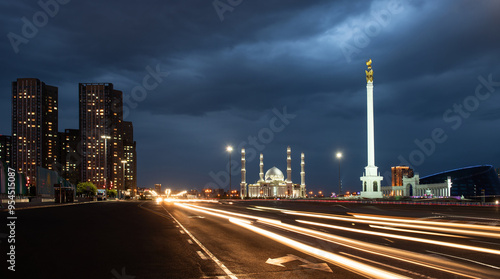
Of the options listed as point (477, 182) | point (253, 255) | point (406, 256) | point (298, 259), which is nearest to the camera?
point (298, 259)

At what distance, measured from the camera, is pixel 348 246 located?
51.4 ft

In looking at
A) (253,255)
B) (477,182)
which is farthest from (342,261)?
(477,182)

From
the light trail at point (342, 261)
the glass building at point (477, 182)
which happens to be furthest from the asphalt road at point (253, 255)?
the glass building at point (477, 182)

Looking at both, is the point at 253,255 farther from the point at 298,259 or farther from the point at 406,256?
the point at 406,256

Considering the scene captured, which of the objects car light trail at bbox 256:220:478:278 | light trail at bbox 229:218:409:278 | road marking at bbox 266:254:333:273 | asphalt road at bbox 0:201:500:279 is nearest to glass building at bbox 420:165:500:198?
asphalt road at bbox 0:201:500:279

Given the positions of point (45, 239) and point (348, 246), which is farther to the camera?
point (45, 239)

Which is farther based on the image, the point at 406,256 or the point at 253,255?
the point at 253,255

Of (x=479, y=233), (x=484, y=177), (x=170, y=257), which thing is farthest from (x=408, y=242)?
(x=484, y=177)

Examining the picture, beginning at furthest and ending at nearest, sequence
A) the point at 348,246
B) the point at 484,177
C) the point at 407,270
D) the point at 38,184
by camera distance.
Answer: the point at 484,177
the point at 38,184
the point at 348,246
the point at 407,270

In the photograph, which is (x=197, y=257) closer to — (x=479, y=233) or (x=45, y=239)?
(x=45, y=239)

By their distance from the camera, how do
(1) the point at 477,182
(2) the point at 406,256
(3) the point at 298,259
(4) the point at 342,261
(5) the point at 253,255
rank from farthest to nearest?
(1) the point at 477,182 → (5) the point at 253,255 → (2) the point at 406,256 → (3) the point at 298,259 → (4) the point at 342,261

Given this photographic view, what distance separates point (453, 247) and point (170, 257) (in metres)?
9.89

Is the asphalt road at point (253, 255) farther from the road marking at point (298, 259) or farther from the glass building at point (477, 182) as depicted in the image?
the glass building at point (477, 182)

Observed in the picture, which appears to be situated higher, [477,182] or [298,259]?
[298,259]
